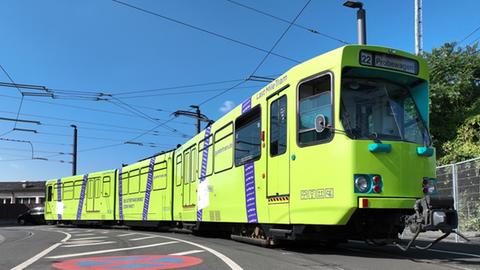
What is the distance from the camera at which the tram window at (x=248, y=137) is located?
11656 mm

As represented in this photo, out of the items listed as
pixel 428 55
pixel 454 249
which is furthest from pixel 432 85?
pixel 454 249

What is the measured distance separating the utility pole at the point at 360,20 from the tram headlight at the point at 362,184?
22.8 feet

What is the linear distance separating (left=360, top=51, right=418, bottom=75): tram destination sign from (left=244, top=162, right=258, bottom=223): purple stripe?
142 inches

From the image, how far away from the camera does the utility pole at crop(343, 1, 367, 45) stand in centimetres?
1489

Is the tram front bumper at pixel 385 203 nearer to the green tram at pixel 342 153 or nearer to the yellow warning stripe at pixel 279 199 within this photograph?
the green tram at pixel 342 153

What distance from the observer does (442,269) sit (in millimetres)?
8039

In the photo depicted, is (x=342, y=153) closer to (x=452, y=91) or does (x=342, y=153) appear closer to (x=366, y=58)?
(x=366, y=58)

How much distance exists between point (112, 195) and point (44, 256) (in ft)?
54.5

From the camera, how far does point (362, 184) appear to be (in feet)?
28.8

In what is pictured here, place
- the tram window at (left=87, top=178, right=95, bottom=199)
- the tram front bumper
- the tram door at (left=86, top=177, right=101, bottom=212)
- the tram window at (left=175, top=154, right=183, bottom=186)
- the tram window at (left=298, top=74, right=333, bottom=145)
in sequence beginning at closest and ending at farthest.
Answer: the tram front bumper
the tram window at (left=298, top=74, right=333, bottom=145)
the tram window at (left=175, top=154, right=183, bottom=186)
the tram door at (left=86, top=177, right=101, bottom=212)
the tram window at (left=87, top=178, right=95, bottom=199)

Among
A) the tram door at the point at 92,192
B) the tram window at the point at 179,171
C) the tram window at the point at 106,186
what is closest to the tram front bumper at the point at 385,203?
the tram window at the point at 179,171

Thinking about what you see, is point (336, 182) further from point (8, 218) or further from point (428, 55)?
point (8, 218)

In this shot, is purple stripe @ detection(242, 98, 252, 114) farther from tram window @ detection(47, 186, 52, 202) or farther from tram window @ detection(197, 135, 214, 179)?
tram window @ detection(47, 186, 52, 202)

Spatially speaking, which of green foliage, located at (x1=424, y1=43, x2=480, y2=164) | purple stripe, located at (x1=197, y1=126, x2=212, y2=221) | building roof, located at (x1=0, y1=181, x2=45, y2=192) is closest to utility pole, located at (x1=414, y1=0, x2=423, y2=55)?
green foliage, located at (x1=424, y1=43, x2=480, y2=164)
